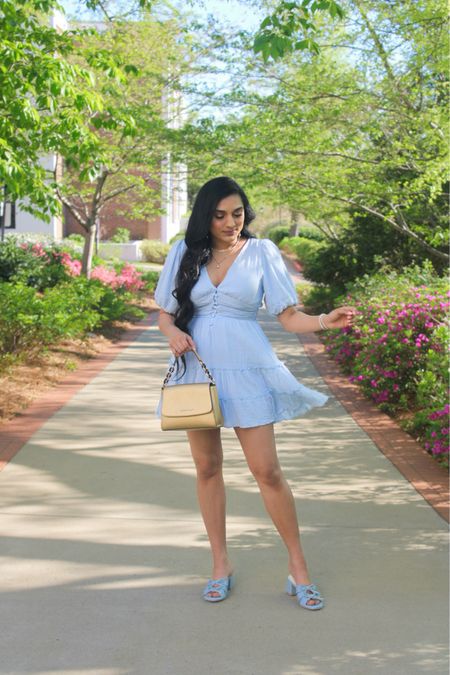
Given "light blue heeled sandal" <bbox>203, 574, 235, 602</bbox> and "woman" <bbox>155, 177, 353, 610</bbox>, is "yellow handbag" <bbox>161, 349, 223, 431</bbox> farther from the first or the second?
"light blue heeled sandal" <bbox>203, 574, 235, 602</bbox>

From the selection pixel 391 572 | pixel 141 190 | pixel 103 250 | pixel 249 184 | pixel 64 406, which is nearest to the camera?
pixel 391 572

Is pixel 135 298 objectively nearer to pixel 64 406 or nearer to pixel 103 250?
pixel 64 406

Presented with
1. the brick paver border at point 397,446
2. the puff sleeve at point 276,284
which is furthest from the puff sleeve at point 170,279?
the brick paver border at point 397,446

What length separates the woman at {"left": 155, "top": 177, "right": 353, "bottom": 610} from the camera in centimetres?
379

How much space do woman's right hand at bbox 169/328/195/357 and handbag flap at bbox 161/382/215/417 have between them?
15cm

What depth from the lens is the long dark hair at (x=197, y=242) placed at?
12.6 feet

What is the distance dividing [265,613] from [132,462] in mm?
2779

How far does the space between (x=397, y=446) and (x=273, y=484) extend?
337 centimetres

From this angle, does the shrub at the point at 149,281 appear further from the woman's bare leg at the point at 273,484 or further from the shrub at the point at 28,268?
the woman's bare leg at the point at 273,484

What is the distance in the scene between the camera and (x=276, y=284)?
387 cm

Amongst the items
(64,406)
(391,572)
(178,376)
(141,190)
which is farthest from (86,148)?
(141,190)

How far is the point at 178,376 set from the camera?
391cm

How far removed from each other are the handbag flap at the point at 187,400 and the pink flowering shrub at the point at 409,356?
315cm

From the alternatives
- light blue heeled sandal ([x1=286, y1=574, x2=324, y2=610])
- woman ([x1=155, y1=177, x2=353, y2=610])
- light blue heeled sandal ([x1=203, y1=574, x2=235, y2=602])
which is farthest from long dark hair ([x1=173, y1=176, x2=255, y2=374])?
light blue heeled sandal ([x1=286, y1=574, x2=324, y2=610])
